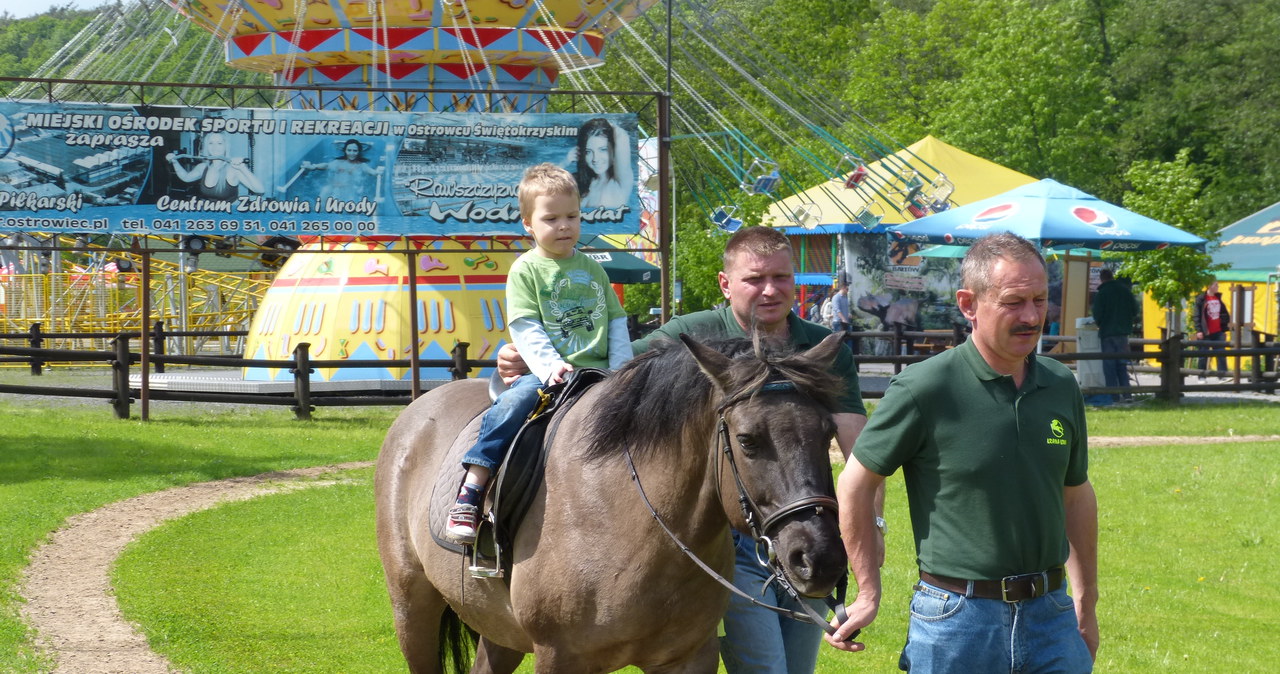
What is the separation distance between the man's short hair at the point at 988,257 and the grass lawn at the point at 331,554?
11.4 ft

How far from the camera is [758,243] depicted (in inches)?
167

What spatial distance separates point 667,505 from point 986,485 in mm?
934

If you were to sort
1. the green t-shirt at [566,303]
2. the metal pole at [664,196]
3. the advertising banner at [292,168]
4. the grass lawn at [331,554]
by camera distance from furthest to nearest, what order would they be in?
the advertising banner at [292,168] < the metal pole at [664,196] < the grass lawn at [331,554] < the green t-shirt at [566,303]

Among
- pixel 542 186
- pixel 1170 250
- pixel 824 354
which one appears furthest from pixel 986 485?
pixel 1170 250

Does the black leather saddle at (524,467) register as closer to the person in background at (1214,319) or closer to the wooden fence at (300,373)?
the wooden fence at (300,373)

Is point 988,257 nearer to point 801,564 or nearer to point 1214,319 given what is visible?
point 801,564

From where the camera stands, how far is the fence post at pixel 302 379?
1755 cm

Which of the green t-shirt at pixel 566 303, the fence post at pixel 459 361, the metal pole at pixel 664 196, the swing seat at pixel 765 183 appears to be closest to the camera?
the green t-shirt at pixel 566 303

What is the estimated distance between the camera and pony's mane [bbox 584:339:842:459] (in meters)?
3.46

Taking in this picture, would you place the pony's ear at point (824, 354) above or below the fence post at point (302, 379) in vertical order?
above

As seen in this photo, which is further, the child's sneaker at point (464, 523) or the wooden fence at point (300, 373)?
the wooden fence at point (300, 373)

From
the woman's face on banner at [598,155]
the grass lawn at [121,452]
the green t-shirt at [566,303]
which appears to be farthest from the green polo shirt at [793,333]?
the woman's face on banner at [598,155]

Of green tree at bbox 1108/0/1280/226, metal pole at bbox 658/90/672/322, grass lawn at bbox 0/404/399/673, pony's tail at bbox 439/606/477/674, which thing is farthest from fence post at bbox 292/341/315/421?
green tree at bbox 1108/0/1280/226

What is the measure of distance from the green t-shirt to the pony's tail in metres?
1.63
